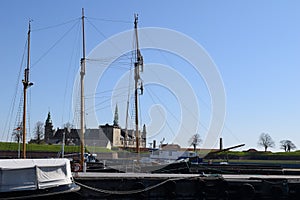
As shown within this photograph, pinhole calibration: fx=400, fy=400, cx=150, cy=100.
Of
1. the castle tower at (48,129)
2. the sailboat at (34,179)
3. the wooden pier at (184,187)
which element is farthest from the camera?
the castle tower at (48,129)

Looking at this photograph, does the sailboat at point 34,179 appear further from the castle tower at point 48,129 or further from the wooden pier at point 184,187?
the castle tower at point 48,129

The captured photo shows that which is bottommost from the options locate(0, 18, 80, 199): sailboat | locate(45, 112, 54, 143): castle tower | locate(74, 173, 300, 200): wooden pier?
locate(74, 173, 300, 200): wooden pier

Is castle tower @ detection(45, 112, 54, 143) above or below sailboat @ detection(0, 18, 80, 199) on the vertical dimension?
above

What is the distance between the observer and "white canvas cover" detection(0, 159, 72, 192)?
15.4 metres

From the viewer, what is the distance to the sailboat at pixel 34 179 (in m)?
15.4

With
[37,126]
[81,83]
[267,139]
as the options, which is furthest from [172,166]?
[37,126]

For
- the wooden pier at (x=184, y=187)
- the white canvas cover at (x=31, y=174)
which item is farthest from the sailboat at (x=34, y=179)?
the wooden pier at (x=184, y=187)

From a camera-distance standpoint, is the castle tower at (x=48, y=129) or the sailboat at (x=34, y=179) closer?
the sailboat at (x=34, y=179)

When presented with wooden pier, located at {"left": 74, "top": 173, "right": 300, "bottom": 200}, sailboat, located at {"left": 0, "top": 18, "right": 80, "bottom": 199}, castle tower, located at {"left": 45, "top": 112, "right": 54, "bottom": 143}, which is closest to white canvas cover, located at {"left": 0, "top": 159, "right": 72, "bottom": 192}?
sailboat, located at {"left": 0, "top": 18, "right": 80, "bottom": 199}

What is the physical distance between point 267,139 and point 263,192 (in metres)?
88.2

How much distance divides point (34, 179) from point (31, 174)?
23 centimetres

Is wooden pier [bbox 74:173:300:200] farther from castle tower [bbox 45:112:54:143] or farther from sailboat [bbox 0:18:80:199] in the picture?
castle tower [bbox 45:112:54:143]

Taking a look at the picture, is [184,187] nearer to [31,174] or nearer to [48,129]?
Result: [31,174]

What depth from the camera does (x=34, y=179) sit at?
1575 centimetres
